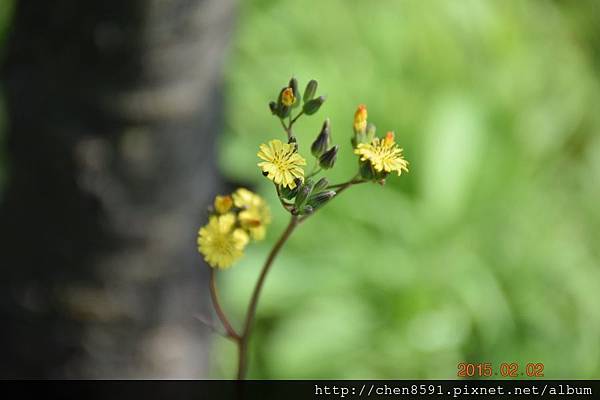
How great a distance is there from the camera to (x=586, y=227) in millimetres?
2178

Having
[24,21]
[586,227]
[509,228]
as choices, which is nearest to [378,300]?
[509,228]

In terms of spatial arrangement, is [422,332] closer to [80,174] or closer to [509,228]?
[509,228]

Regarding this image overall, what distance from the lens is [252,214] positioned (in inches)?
27.4

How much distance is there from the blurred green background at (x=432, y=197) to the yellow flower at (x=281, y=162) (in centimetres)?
122

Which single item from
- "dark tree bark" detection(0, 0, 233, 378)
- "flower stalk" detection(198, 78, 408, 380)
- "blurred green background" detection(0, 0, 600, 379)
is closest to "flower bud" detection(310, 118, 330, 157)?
"flower stalk" detection(198, 78, 408, 380)

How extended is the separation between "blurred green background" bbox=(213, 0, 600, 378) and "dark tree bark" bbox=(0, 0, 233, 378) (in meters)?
0.39

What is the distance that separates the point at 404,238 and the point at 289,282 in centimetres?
34

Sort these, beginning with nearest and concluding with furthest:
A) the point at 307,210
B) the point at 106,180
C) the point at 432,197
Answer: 1. the point at 307,210
2. the point at 106,180
3. the point at 432,197

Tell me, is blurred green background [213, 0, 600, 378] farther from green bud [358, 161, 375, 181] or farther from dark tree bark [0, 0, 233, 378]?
green bud [358, 161, 375, 181]

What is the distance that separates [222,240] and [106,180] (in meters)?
0.71

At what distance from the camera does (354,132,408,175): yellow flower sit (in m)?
0.63

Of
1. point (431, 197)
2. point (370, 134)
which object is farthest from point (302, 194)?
point (431, 197)

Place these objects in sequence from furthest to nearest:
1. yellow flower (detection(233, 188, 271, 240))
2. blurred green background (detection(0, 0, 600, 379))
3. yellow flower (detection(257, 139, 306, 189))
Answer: blurred green background (detection(0, 0, 600, 379)) < yellow flower (detection(233, 188, 271, 240)) < yellow flower (detection(257, 139, 306, 189))

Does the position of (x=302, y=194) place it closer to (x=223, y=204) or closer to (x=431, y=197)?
(x=223, y=204)
